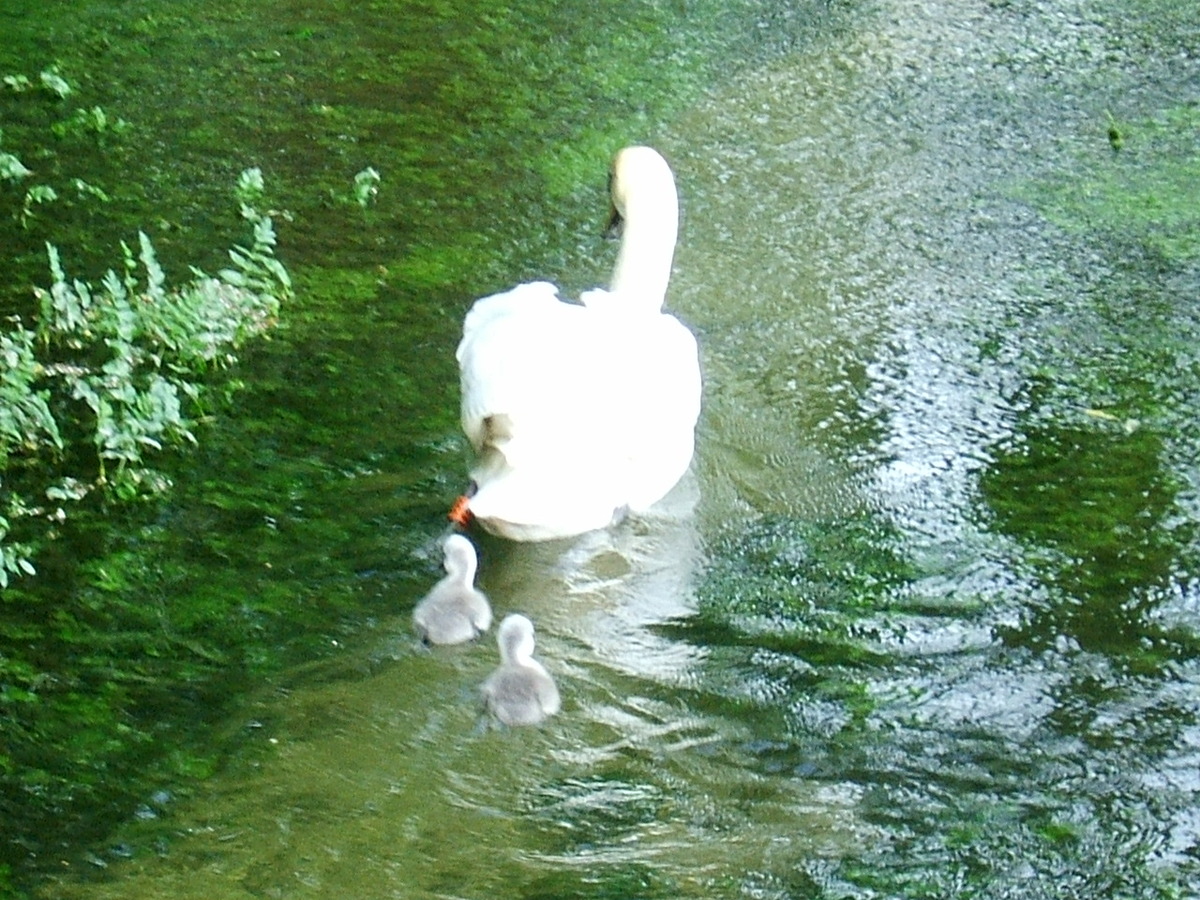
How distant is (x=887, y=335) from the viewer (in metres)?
5.98

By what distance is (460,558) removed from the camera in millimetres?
4375

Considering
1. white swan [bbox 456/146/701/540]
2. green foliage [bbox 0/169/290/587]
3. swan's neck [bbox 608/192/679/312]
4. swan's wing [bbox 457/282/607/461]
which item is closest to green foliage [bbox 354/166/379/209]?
green foliage [bbox 0/169/290/587]

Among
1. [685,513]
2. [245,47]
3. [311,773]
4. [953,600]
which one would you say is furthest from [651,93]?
[311,773]

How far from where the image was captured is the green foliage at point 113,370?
4.78m

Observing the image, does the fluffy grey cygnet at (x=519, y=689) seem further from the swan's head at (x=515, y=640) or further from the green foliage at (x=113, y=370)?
the green foliage at (x=113, y=370)

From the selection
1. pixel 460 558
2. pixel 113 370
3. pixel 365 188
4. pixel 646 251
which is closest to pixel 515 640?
pixel 460 558

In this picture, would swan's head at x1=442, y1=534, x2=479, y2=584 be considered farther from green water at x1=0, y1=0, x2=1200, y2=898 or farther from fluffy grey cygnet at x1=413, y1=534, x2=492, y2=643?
green water at x1=0, y1=0, x2=1200, y2=898

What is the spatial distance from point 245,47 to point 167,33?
0.42 meters

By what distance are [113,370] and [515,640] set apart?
5.20ft

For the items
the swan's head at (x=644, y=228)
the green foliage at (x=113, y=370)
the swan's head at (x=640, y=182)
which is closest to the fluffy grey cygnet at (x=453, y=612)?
the green foliage at (x=113, y=370)

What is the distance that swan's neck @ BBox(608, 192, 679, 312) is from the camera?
5.59m

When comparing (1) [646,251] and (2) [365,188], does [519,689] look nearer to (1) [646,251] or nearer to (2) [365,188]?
(1) [646,251]

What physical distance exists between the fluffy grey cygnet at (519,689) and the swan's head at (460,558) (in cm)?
31

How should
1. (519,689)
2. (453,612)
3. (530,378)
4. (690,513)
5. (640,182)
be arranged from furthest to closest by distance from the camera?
1. (640,182)
2. (690,513)
3. (530,378)
4. (453,612)
5. (519,689)
